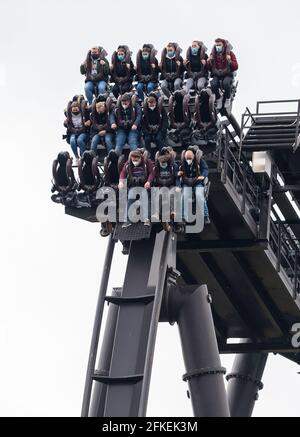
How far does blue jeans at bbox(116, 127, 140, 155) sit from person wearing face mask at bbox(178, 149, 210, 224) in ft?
5.27

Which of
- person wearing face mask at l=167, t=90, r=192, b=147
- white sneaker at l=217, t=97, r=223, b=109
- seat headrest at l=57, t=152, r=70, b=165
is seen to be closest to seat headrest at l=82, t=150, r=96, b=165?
seat headrest at l=57, t=152, r=70, b=165

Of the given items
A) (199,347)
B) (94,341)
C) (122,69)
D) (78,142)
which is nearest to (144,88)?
(122,69)

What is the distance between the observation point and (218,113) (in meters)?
43.4

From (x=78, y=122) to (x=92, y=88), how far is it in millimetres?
1221

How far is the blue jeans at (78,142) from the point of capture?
43.4 metres

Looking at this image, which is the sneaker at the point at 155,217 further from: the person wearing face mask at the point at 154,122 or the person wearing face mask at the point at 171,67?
the person wearing face mask at the point at 171,67

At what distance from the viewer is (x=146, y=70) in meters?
44.2

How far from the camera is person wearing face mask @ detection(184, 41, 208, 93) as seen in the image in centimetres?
4366

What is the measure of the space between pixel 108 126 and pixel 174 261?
2.99m

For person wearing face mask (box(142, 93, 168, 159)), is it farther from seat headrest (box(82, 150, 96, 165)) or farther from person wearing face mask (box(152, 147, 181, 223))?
seat headrest (box(82, 150, 96, 165))
